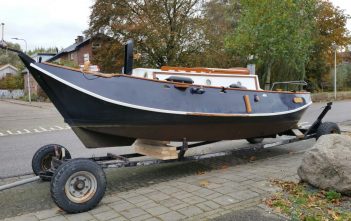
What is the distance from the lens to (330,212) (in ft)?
15.3

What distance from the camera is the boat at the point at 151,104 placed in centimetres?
549

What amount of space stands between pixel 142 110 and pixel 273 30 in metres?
19.3

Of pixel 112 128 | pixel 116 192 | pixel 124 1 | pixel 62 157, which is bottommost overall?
pixel 116 192

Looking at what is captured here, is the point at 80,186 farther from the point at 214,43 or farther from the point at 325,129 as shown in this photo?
the point at 214,43

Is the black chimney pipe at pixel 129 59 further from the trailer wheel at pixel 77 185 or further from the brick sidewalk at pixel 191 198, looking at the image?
the brick sidewalk at pixel 191 198

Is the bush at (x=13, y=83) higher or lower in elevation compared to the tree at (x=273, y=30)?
lower

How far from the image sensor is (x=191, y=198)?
531cm

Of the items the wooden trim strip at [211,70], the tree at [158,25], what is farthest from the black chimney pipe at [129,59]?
the tree at [158,25]

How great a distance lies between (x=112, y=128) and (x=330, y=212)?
332cm

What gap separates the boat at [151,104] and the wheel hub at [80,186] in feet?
3.38

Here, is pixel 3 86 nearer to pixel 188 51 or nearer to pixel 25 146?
pixel 188 51

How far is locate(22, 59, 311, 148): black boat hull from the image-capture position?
5.49 metres

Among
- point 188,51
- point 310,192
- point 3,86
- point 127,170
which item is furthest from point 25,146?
point 3,86

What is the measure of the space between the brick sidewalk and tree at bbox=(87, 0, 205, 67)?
23456mm
